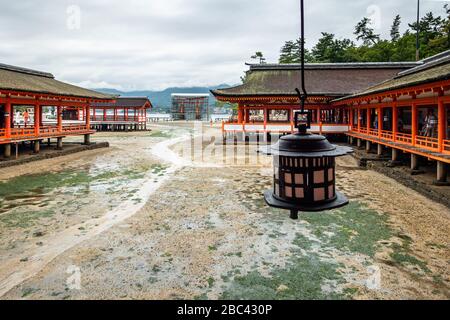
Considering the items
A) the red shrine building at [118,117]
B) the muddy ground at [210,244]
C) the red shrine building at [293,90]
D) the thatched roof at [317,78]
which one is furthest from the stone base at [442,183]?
the red shrine building at [118,117]

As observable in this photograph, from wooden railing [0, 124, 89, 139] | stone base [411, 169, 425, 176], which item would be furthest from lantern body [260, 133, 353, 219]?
wooden railing [0, 124, 89, 139]

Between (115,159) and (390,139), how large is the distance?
1605 centimetres

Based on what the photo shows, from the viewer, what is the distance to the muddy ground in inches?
201

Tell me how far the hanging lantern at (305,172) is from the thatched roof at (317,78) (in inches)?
904

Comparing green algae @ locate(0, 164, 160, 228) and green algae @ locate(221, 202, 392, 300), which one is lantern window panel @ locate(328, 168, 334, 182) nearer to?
green algae @ locate(221, 202, 392, 300)

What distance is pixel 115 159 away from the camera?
1920 centimetres

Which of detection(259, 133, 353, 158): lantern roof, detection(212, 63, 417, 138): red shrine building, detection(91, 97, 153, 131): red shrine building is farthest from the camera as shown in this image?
detection(91, 97, 153, 131): red shrine building

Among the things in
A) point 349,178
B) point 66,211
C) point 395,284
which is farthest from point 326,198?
point 349,178

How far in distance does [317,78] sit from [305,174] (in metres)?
28.8

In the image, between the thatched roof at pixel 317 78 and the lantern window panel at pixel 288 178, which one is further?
the thatched roof at pixel 317 78

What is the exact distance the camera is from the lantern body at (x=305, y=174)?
11.7 feet

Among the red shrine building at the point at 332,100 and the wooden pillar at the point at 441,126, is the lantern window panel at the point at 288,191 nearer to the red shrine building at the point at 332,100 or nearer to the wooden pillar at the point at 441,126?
the wooden pillar at the point at 441,126

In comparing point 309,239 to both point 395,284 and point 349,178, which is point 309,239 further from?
point 349,178

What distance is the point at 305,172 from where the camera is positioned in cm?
358
